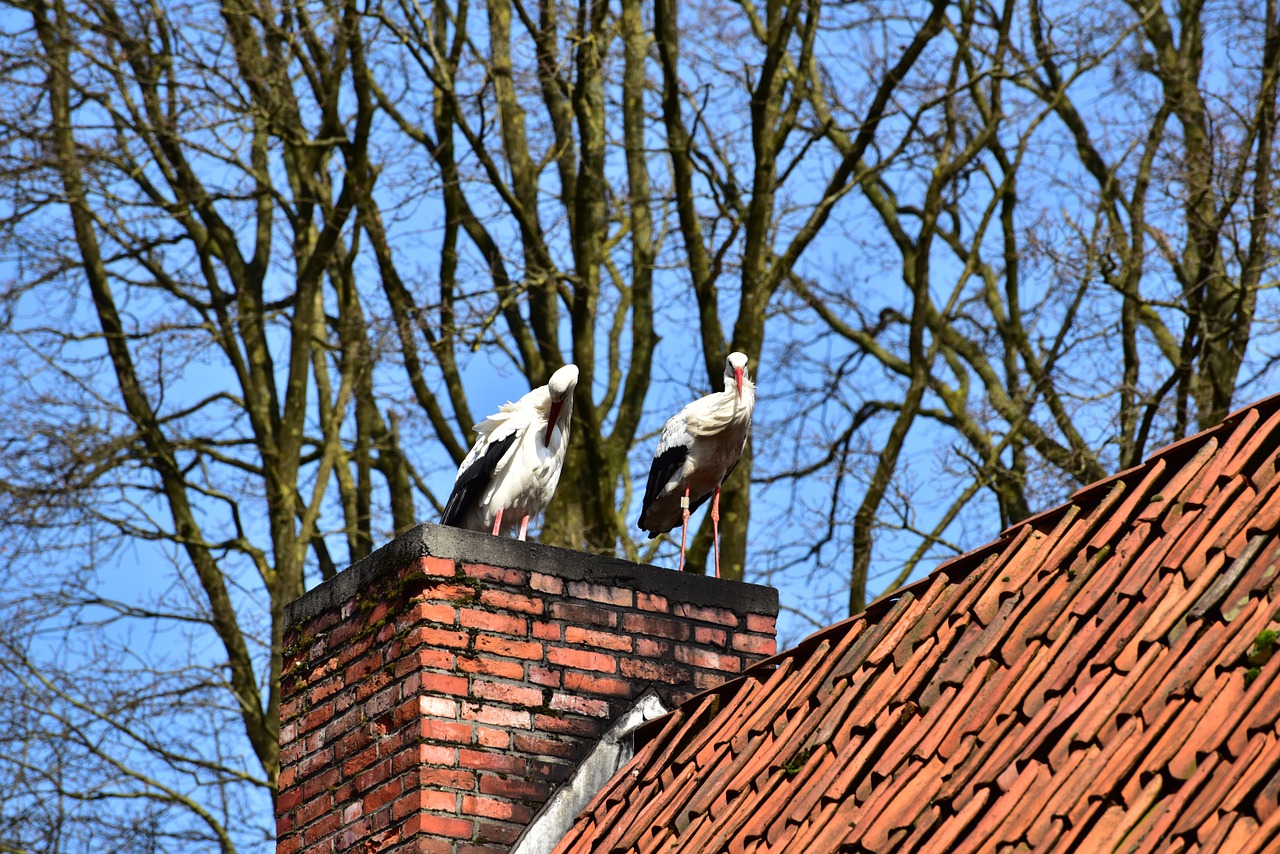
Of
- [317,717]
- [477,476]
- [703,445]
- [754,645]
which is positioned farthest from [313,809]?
[703,445]

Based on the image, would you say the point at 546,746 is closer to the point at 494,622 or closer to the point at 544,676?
the point at 544,676

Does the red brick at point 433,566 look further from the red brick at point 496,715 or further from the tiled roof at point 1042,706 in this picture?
the tiled roof at point 1042,706

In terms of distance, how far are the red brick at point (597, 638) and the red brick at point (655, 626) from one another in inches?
1.9

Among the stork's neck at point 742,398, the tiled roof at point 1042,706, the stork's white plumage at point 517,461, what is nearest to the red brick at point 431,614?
the tiled roof at point 1042,706

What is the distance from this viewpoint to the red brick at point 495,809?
18.5 feet

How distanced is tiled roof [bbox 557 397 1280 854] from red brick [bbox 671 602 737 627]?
0.61 metres

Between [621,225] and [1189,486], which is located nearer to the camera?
[1189,486]

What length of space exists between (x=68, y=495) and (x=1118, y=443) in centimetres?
881

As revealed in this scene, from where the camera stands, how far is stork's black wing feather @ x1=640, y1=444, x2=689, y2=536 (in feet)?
28.7

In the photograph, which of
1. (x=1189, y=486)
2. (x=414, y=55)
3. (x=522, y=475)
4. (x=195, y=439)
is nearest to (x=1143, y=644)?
(x=1189, y=486)

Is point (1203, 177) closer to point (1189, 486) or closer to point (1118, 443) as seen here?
point (1118, 443)

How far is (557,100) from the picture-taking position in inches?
642

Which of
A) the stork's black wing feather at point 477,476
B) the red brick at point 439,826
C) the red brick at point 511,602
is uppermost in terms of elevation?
the stork's black wing feather at point 477,476

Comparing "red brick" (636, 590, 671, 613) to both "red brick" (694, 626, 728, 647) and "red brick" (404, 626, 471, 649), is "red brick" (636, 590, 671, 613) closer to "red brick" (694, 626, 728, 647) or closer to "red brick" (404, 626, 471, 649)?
"red brick" (694, 626, 728, 647)
